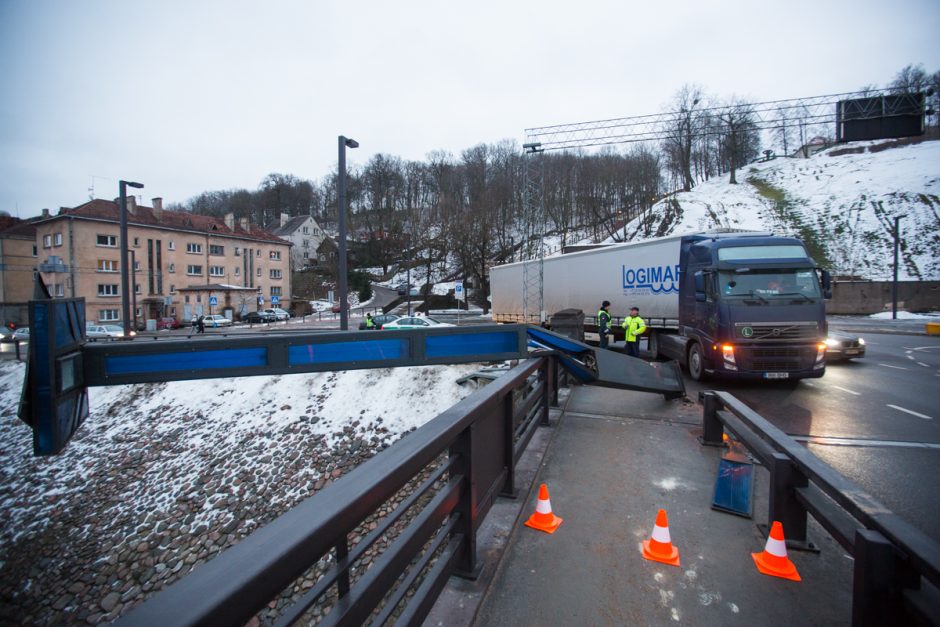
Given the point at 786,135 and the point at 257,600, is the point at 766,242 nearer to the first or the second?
the point at 257,600

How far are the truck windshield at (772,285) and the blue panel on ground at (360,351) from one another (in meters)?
6.94

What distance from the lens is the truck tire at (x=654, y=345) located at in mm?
13586

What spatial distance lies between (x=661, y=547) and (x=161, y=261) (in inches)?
2127

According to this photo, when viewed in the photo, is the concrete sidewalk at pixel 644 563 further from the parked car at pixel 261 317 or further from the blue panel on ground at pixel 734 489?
the parked car at pixel 261 317

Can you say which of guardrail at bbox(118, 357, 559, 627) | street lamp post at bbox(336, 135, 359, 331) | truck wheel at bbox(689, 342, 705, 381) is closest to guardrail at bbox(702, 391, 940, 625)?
guardrail at bbox(118, 357, 559, 627)

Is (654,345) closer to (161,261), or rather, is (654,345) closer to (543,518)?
(543,518)

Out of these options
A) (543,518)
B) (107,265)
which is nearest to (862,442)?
(543,518)

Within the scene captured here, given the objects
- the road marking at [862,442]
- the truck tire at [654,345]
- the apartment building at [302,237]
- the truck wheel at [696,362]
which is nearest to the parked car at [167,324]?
the apartment building at [302,237]

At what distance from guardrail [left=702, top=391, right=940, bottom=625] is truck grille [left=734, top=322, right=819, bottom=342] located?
6194 mm

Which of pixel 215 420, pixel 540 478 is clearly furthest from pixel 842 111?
pixel 215 420

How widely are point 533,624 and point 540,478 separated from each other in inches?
76.9

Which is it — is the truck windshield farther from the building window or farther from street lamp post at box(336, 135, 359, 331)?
the building window

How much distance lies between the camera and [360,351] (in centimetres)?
612

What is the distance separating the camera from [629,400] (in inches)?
304
